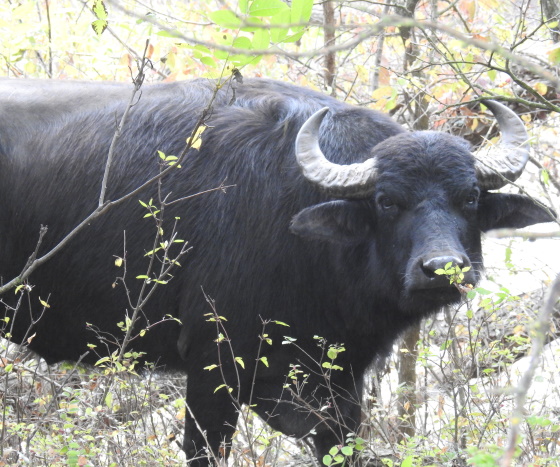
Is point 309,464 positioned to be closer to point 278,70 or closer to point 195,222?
point 195,222

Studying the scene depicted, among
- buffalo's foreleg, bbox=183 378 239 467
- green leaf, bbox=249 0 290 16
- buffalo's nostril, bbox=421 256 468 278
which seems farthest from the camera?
buffalo's foreleg, bbox=183 378 239 467

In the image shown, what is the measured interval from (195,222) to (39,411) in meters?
1.63

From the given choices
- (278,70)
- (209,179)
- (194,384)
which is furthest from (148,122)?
(278,70)

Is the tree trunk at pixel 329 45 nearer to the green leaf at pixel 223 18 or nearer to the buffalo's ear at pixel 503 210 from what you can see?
the buffalo's ear at pixel 503 210

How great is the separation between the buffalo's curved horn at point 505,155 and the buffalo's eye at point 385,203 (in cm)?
55

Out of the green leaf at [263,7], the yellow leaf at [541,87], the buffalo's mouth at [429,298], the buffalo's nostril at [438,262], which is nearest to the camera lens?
the green leaf at [263,7]

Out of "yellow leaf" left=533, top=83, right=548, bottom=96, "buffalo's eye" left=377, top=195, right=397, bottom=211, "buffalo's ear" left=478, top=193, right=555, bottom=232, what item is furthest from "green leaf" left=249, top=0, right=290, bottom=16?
"yellow leaf" left=533, top=83, right=548, bottom=96

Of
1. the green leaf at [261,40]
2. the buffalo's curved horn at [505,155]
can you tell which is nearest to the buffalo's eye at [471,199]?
the buffalo's curved horn at [505,155]

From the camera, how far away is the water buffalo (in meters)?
4.68

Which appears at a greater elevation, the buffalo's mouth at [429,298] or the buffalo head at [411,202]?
the buffalo head at [411,202]

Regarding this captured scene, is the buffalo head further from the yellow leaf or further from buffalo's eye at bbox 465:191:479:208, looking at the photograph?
the yellow leaf

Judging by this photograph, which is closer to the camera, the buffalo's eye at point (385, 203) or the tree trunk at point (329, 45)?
the buffalo's eye at point (385, 203)

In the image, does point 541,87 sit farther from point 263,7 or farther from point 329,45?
point 263,7

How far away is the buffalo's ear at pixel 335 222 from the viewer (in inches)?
183
